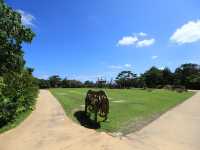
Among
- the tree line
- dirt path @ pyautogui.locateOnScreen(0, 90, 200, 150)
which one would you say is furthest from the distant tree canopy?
the tree line

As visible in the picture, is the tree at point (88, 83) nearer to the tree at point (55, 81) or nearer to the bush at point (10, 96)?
the tree at point (55, 81)

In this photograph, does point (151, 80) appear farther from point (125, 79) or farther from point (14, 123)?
point (14, 123)

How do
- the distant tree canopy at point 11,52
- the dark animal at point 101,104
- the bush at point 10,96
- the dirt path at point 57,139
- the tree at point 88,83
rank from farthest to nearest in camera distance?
the tree at point 88,83, the distant tree canopy at point 11,52, the dark animal at point 101,104, the bush at point 10,96, the dirt path at point 57,139

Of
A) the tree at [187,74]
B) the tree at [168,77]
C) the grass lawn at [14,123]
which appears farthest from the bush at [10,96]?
the tree at [168,77]

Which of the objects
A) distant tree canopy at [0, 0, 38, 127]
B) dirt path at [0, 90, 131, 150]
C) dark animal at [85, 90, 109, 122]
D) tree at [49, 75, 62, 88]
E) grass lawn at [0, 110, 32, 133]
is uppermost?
tree at [49, 75, 62, 88]

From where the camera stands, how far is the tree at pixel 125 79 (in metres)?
88.7

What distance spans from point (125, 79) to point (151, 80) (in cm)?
1084

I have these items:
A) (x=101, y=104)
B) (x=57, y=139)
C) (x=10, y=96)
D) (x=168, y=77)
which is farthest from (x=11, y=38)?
(x=168, y=77)

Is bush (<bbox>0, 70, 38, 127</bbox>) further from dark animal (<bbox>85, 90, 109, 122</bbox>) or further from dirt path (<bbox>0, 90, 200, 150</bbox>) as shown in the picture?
dark animal (<bbox>85, 90, 109, 122</bbox>)

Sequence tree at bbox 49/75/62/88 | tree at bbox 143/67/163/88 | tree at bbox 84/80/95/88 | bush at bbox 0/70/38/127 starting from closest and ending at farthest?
bush at bbox 0/70/38/127 < tree at bbox 84/80/95/88 < tree at bbox 49/75/62/88 < tree at bbox 143/67/163/88

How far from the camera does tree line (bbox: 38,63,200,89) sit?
269 feet

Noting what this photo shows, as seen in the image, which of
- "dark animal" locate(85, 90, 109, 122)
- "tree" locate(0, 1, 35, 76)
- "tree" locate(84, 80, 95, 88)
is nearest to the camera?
"dark animal" locate(85, 90, 109, 122)

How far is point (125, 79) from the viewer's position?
91438mm

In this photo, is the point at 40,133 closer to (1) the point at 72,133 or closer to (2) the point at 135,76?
(1) the point at 72,133
